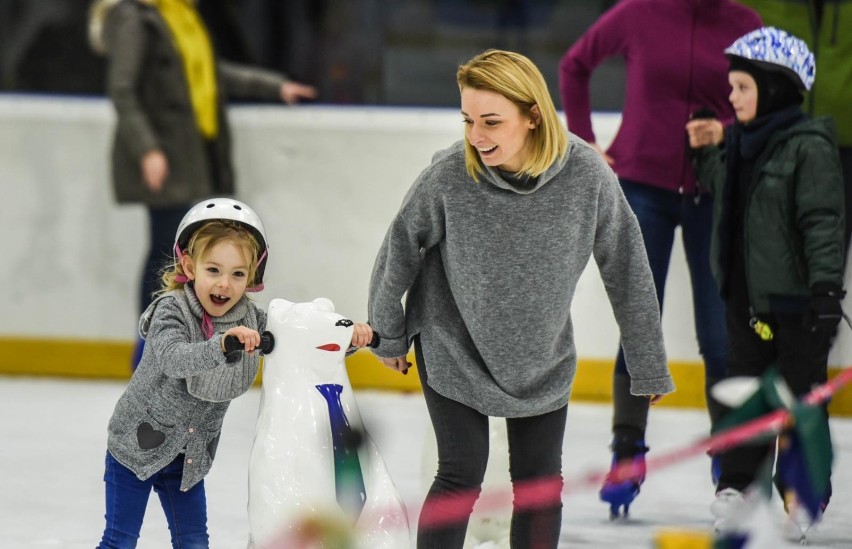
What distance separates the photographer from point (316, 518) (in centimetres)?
268

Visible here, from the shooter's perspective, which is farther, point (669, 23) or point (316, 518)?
point (669, 23)

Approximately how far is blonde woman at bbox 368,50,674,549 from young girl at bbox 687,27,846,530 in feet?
2.66

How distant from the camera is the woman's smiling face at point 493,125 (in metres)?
2.61

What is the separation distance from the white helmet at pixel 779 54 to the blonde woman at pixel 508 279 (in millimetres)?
915

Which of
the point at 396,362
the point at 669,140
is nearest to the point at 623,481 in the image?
the point at 669,140

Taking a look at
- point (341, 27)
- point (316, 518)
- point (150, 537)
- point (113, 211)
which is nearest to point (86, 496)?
point (150, 537)

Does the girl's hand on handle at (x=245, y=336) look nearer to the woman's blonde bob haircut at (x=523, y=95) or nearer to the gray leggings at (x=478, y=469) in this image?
the gray leggings at (x=478, y=469)

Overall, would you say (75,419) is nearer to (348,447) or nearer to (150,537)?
(150,537)

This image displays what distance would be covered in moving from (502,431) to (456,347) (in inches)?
26.2

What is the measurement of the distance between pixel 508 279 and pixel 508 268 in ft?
0.07

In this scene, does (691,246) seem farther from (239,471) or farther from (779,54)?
(239,471)

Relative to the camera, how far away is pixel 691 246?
12.7 ft

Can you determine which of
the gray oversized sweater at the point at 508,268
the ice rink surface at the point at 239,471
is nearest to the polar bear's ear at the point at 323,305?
the gray oversized sweater at the point at 508,268

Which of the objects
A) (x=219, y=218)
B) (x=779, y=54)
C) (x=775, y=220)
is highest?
(x=779, y=54)
